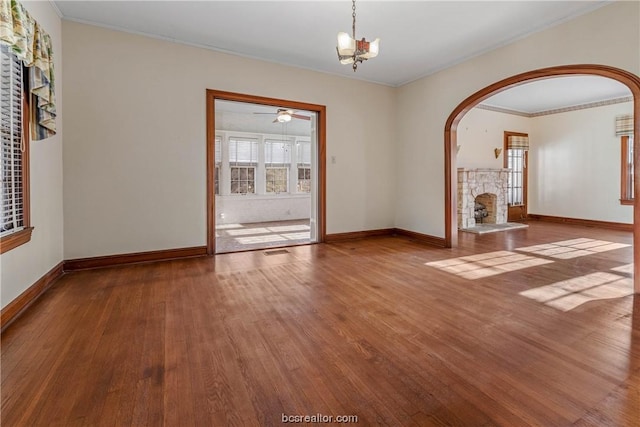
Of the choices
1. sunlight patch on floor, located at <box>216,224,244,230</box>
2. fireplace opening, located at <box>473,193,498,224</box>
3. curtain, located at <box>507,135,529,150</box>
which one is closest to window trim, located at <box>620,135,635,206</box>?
curtain, located at <box>507,135,529,150</box>

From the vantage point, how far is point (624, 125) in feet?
22.1

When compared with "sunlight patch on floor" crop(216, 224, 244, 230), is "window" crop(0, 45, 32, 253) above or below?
above

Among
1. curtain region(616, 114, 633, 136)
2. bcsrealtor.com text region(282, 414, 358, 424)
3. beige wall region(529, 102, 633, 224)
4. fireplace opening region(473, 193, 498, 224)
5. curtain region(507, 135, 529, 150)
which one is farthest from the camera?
curtain region(507, 135, 529, 150)

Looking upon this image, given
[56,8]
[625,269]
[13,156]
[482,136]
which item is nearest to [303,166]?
[482,136]

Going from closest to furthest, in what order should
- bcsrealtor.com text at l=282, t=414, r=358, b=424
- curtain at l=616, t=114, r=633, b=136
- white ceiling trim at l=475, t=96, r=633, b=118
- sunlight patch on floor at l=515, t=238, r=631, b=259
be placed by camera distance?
1. bcsrealtor.com text at l=282, t=414, r=358, b=424
2. sunlight patch on floor at l=515, t=238, r=631, b=259
3. curtain at l=616, t=114, r=633, b=136
4. white ceiling trim at l=475, t=96, r=633, b=118

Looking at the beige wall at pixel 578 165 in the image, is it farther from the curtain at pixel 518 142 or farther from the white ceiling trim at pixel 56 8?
the white ceiling trim at pixel 56 8

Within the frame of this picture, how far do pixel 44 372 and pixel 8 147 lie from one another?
1888mm

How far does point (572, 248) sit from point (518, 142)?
170 inches

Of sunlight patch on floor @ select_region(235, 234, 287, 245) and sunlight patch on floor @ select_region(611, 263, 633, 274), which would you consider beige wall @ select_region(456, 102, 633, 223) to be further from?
sunlight patch on floor @ select_region(235, 234, 287, 245)

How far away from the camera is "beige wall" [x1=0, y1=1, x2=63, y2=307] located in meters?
2.46

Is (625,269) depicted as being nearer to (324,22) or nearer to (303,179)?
(324,22)

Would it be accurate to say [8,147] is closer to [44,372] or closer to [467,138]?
[44,372]

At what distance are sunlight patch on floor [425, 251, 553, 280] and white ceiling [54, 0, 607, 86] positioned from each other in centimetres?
295

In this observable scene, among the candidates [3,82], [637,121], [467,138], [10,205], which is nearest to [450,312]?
[637,121]
